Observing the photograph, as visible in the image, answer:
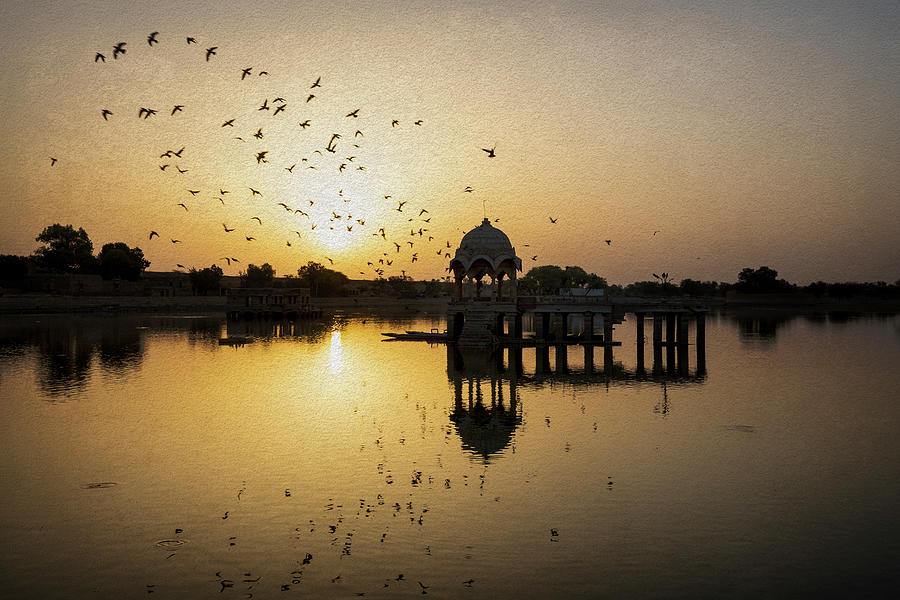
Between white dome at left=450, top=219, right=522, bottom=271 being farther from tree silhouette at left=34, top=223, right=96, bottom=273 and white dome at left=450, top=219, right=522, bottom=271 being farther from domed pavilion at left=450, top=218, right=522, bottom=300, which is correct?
tree silhouette at left=34, top=223, right=96, bottom=273

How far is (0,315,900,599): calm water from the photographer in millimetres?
13914

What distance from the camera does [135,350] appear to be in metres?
59.8

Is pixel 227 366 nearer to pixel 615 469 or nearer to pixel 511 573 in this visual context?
pixel 615 469

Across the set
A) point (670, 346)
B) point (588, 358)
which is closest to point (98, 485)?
point (588, 358)

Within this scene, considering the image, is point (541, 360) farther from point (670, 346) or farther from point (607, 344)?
point (670, 346)

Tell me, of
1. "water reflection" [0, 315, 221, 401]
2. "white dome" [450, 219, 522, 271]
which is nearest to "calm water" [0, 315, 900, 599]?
"water reflection" [0, 315, 221, 401]

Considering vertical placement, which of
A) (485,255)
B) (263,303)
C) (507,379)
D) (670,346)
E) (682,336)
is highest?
(485,255)

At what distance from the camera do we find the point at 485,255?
60.8 meters

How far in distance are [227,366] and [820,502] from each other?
39.6 meters

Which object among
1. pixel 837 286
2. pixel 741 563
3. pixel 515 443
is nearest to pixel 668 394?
pixel 515 443

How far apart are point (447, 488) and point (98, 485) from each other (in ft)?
32.6

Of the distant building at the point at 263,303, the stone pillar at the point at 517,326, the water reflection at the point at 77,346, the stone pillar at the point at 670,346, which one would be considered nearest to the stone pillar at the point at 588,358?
the stone pillar at the point at 670,346

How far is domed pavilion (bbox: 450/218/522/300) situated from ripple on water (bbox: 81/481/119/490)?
42.8 m

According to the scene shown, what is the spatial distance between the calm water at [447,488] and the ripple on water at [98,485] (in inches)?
3.7
